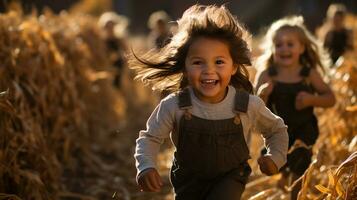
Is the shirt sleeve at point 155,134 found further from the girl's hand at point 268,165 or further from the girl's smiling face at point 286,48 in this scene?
the girl's smiling face at point 286,48

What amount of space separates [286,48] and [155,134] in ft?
7.11

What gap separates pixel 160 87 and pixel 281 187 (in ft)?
6.73

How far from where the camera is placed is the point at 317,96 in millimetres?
5266

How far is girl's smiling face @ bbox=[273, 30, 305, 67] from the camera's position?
5.48 metres

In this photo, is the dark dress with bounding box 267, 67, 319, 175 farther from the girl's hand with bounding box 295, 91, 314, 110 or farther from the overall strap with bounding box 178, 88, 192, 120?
the overall strap with bounding box 178, 88, 192, 120

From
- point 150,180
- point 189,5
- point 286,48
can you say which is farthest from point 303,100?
point 189,5

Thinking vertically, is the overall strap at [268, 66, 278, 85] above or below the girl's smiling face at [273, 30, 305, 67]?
below


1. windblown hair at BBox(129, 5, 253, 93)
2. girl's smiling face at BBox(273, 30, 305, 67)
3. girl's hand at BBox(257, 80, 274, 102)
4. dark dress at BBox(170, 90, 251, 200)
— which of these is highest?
girl's smiling face at BBox(273, 30, 305, 67)

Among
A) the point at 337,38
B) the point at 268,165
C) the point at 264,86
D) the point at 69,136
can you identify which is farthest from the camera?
the point at 337,38

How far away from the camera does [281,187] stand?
18.8 ft

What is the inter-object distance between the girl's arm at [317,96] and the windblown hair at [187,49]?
1.20m

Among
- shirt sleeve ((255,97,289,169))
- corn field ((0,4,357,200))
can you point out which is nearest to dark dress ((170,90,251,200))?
shirt sleeve ((255,97,289,169))

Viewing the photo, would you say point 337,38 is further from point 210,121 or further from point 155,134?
point 155,134

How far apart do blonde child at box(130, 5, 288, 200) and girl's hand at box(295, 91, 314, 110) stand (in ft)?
4.59
